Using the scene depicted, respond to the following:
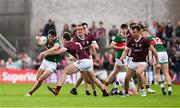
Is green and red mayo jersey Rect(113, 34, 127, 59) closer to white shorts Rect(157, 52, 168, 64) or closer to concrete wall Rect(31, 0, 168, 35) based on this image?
white shorts Rect(157, 52, 168, 64)

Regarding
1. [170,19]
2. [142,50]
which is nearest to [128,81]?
[142,50]

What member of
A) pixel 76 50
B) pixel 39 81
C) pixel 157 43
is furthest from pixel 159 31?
pixel 39 81

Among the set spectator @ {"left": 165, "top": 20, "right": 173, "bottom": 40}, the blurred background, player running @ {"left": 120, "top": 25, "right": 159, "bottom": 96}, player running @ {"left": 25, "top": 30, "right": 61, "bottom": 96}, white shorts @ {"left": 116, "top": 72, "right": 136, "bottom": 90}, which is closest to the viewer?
player running @ {"left": 120, "top": 25, "right": 159, "bottom": 96}

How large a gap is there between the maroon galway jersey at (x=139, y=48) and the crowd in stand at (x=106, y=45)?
15.7m

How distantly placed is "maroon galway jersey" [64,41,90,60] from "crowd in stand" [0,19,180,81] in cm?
1516

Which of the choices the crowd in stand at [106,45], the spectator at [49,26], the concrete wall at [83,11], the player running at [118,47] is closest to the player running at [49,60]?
the player running at [118,47]

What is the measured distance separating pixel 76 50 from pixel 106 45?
66.6ft

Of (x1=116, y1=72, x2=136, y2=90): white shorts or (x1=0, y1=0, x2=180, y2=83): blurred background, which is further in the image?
(x1=0, y1=0, x2=180, y2=83): blurred background

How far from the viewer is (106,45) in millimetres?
47531

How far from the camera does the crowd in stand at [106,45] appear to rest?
43.5 metres

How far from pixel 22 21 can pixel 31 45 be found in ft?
6.40

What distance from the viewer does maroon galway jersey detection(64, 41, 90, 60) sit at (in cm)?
2719

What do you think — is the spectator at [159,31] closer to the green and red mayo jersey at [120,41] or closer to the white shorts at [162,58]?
the white shorts at [162,58]

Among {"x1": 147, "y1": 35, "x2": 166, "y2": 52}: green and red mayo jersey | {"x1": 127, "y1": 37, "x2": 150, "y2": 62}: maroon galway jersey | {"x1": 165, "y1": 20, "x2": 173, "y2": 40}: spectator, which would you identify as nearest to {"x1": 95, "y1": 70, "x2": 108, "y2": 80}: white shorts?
{"x1": 165, "y1": 20, "x2": 173, "y2": 40}: spectator
